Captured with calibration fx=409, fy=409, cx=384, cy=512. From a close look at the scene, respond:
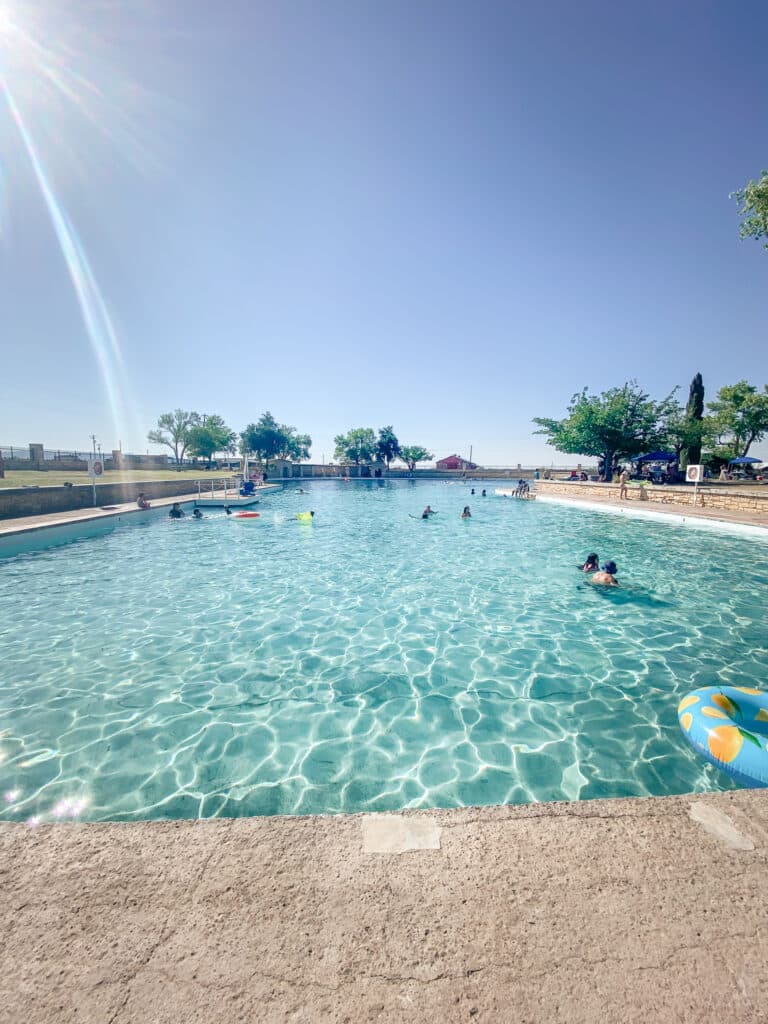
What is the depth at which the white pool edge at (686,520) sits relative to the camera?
14781 millimetres

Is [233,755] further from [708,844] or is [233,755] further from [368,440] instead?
[368,440]

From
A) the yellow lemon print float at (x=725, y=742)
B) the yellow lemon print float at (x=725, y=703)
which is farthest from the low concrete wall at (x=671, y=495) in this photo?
the yellow lemon print float at (x=725, y=742)

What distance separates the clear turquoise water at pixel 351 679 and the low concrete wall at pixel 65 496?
5197 millimetres

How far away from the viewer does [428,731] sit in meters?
4.77

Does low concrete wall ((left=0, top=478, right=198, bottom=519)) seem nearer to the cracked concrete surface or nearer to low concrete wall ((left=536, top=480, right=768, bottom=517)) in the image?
the cracked concrete surface

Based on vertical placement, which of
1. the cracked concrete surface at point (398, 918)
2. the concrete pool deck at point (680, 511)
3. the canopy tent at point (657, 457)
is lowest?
the concrete pool deck at point (680, 511)

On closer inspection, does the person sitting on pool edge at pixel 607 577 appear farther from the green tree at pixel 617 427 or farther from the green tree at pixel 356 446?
the green tree at pixel 356 446

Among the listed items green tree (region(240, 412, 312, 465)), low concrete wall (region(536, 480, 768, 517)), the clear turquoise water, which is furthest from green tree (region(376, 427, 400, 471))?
the clear turquoise water

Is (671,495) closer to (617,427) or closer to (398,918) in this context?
(617,427)

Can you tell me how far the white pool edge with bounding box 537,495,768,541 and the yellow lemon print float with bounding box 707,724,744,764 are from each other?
14072mm

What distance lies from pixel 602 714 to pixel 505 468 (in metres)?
76.4

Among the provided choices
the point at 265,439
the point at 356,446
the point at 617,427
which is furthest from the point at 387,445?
the point at 617,427

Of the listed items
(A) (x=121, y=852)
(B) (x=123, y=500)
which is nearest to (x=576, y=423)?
(B) (x=123, y=500)

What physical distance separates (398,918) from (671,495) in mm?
26832
